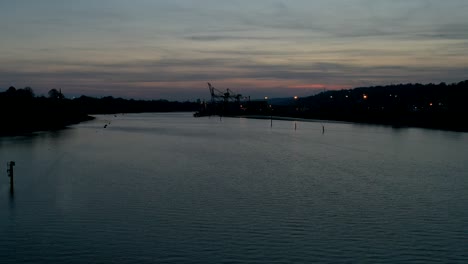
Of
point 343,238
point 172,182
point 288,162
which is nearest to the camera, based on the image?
point 343,238

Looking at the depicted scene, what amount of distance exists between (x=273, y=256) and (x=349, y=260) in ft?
6.64

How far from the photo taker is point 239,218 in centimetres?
1744

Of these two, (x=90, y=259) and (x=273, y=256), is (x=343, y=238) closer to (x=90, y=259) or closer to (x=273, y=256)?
(x=273, y=256)

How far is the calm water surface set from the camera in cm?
1361

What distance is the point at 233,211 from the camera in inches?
730

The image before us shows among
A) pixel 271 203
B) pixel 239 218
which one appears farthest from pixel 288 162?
pixel 239 218

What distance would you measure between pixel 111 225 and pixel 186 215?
2.82 meters

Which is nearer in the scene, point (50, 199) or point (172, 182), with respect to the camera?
point (50, 199)

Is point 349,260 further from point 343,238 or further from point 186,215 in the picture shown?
point 186,215

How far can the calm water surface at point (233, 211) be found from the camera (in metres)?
13.6

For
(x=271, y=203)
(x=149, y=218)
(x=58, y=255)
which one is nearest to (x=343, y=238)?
(x=271, y=203)

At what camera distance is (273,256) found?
13.2 metres

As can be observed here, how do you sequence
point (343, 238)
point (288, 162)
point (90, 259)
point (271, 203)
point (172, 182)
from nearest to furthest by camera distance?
point (90, 259) < point (343, 238) < point (271, 203) < point (172, 182) < point (288, 162)

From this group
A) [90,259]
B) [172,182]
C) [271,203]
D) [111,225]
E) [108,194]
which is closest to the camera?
[90,259]
